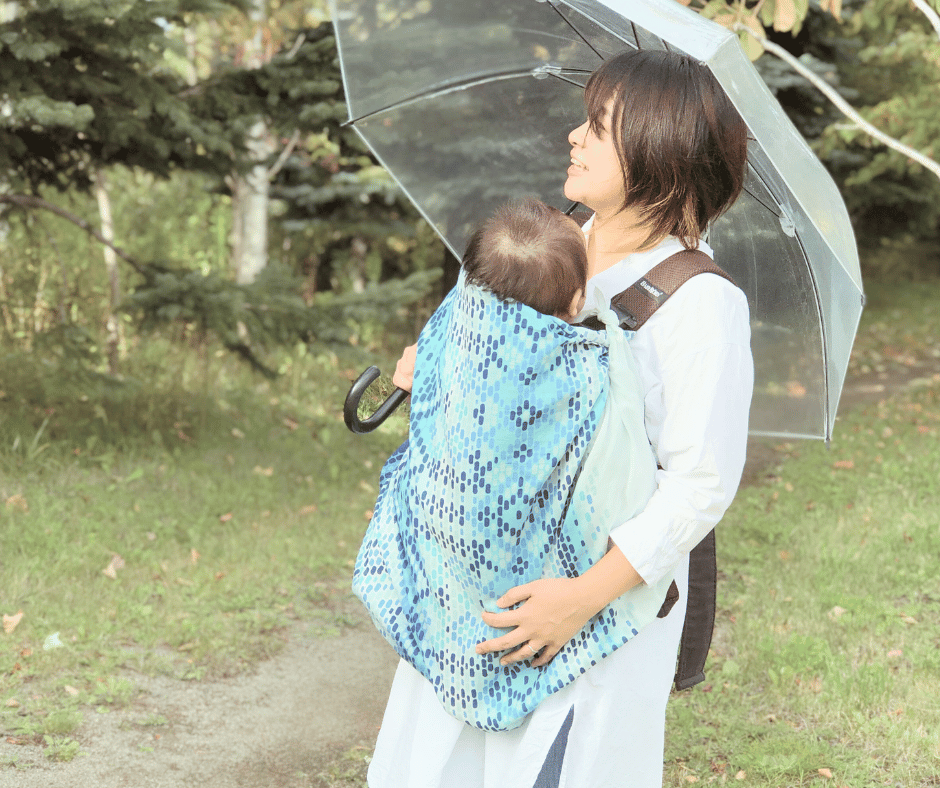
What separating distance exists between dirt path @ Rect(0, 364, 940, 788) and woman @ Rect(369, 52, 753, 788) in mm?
1580

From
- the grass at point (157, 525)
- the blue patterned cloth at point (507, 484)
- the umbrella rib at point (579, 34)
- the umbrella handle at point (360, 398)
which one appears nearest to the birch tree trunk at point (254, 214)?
the grass at point (157, 525)

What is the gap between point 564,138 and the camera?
2.94 meters

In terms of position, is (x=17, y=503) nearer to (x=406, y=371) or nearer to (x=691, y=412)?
(x=406, y=371)

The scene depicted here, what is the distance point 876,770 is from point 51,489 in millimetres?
4124

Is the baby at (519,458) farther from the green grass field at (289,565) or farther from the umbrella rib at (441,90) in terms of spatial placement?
the umbrella rib at (441,90)

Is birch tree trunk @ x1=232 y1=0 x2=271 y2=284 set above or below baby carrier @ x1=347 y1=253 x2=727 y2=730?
below

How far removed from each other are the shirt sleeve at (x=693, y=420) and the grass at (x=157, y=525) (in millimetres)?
700

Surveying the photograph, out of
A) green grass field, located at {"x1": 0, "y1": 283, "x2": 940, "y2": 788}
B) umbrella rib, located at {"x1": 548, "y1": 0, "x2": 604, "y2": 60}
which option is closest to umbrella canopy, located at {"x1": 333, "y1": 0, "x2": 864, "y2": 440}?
umbrella rib, located at {"x1": 548, "y1": 0, "x2": 604, "y2": 60}

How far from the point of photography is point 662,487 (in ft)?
5.45

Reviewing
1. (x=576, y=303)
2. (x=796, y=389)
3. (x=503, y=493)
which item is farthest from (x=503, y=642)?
(x=796, y=389)

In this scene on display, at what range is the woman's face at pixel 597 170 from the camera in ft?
5.90

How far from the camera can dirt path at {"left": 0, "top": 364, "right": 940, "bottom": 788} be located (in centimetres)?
318

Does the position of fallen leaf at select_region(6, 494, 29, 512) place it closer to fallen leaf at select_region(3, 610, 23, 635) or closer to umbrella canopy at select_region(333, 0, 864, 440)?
fallen leaf at select_region(3, 610, 23, 635)

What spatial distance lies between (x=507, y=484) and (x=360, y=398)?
0.51 m
